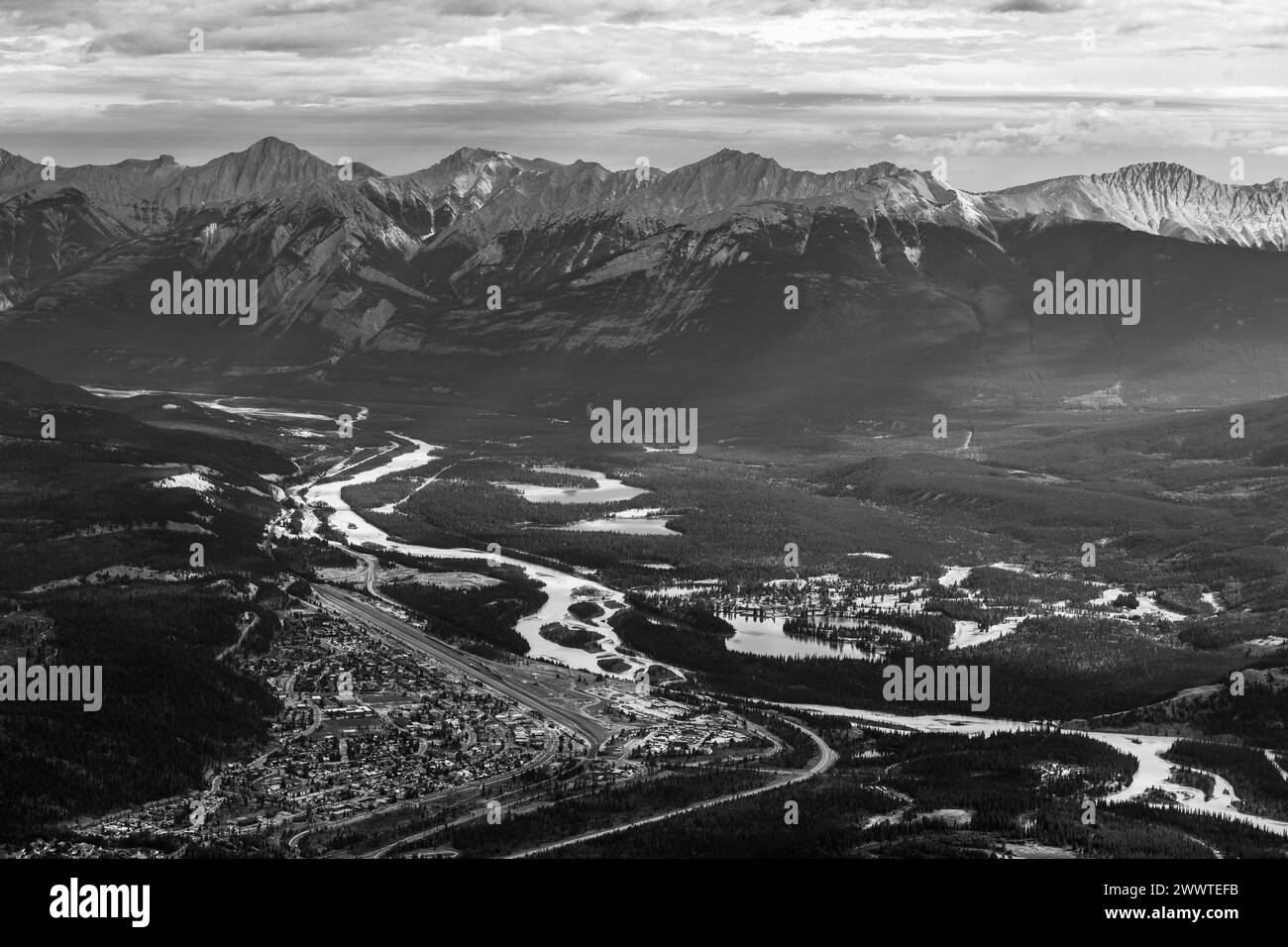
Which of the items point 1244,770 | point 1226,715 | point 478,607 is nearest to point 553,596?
point 478,607

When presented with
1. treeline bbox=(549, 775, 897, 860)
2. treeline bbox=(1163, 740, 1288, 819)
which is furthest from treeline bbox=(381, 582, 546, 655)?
treeline bbox=(1163, 740, 1288, 819)

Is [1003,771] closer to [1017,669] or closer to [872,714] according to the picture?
[872,714]

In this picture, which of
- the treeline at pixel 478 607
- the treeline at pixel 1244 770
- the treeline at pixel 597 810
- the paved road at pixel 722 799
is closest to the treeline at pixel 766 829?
the paved road at pixel 722 799

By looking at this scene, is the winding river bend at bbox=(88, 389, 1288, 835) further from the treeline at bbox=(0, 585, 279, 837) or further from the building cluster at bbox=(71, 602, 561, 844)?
the treeline at bbox=(0, 585, 279, 837)

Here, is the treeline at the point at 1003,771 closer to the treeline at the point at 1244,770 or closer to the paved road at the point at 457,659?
the treeline at the point at 1244,770

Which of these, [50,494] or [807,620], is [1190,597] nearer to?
[807,620]

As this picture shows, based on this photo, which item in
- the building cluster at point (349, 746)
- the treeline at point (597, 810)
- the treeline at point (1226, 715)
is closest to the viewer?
the treeline at point (597, 810)
